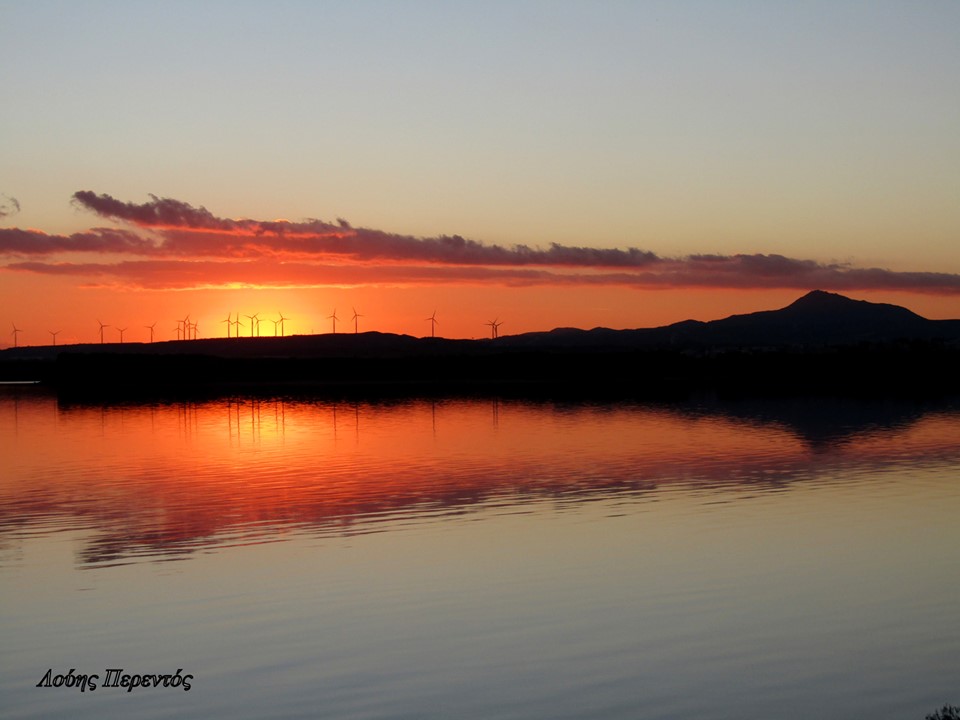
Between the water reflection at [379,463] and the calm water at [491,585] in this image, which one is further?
the water reflection at [379,463]

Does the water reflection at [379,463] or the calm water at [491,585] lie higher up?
the calm water at [491,585]

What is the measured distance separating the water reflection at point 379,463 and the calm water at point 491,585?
0.82 feet

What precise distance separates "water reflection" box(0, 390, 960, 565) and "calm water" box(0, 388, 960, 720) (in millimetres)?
250

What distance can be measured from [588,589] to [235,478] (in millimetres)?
22944

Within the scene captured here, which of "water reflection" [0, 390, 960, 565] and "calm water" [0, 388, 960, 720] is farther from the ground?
"calm water" [0, 388, 960, 720]

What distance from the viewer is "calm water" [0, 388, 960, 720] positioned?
49.3ft

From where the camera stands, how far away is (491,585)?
21469 mm

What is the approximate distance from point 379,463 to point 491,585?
23969 mm

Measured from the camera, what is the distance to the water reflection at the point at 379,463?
30406 millimetres

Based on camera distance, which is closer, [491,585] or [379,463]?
[491,585]

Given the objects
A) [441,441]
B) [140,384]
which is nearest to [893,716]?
[441,441]

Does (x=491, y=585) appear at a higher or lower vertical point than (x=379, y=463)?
higher

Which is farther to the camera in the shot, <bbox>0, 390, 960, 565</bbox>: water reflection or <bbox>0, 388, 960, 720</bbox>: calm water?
<bbox>0, 390, 960, 565</bbox>: water reflection

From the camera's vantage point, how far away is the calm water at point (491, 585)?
1504cm
